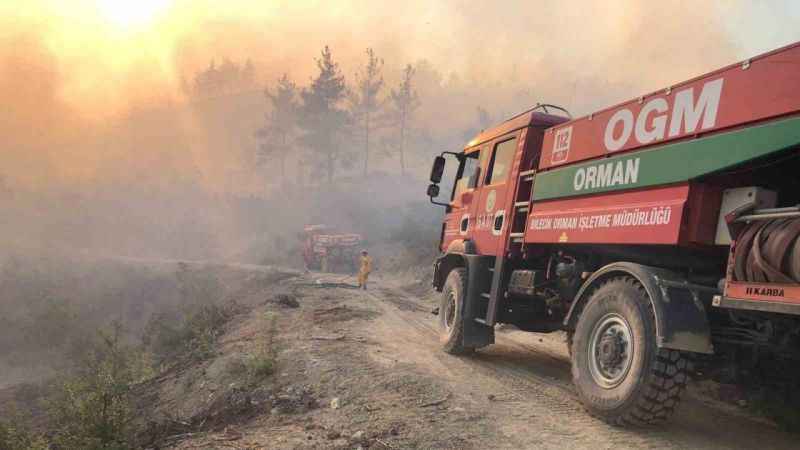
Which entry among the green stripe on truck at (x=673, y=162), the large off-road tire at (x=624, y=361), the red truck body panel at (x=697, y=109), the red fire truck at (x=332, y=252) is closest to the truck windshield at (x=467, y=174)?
the green stripe on truck at (x=673, y=162)

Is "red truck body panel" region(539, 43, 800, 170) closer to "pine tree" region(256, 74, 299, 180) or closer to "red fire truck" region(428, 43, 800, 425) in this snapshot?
"red fire truck" region(428, 43, 800, 425)

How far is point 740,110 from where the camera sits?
3.74m

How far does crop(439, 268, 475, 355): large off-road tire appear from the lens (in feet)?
24.8

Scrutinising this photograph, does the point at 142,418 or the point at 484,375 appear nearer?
the point at 484,375

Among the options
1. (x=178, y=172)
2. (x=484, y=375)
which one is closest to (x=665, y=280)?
(x=484, y=375)

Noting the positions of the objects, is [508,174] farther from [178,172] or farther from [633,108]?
[178,172]

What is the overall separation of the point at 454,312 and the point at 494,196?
185 cm

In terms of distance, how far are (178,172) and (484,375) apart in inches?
3269

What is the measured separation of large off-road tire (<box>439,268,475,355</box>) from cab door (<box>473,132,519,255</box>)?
0.60m

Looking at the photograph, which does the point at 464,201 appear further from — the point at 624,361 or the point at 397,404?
the point at 624,361

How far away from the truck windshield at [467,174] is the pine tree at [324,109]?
48.7m

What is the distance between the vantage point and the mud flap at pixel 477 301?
729cm

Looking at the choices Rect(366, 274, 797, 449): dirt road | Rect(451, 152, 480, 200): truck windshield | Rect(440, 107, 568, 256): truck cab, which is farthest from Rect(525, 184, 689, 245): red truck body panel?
Rect(451, 152, 480, 200): truck windshield

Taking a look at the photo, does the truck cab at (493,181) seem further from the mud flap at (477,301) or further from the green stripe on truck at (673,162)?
the green stripe on truck at (673,162)
